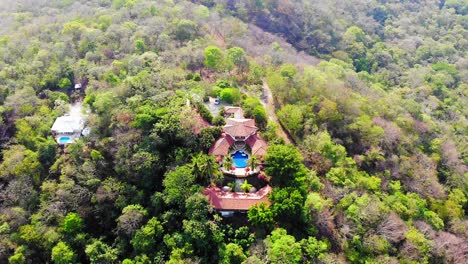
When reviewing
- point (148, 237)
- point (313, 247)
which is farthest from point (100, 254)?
point (313, 247)

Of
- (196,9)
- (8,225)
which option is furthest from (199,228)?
(196,9)

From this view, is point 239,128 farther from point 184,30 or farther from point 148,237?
point 184,30

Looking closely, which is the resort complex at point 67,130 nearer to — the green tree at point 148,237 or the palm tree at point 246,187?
the green tree at point 148,237

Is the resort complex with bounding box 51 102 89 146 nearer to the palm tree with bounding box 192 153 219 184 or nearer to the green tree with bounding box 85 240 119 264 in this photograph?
the green tree with bounding box 85 240 119 264

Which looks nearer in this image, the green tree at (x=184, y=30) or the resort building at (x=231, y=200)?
the resort building at (x=231, y=200)

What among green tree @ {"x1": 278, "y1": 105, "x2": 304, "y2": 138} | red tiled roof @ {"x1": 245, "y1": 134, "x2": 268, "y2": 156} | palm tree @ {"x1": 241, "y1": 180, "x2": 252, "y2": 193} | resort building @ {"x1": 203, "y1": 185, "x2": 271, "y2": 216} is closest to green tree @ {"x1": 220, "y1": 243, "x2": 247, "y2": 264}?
resort building @ {"x1": 203, "y1": 185, "x2": 271, "y2": 216}

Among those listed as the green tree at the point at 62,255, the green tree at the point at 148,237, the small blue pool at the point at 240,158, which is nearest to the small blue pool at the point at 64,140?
the green tree at the point at 62,255
